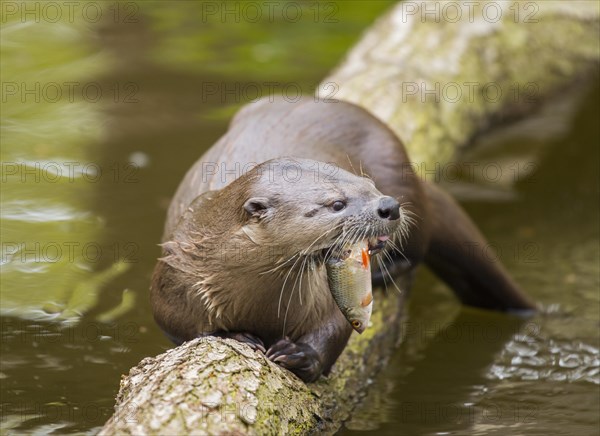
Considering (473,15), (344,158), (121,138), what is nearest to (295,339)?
(344,158)

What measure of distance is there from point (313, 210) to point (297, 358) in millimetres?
448

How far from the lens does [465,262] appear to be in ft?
13.6

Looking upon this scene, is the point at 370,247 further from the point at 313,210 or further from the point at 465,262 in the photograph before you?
the point at 465,262

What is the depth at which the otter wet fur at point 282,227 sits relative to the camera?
2895 mm

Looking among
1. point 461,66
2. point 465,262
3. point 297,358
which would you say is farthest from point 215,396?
point 461,66

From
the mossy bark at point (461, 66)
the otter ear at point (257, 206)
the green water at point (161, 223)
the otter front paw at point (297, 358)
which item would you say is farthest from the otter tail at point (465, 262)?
the otter ear at point (257, 206)

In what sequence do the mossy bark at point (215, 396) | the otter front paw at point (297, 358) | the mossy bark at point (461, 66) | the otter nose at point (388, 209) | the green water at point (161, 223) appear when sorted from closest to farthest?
1. the mossy bark at point (215, 396)
2. the otter nose at point (388, 209)
3. the otter front paw at point (297, 358)
4. the green water at point (161, 223)
5. the mossy bark at point (461, 66)

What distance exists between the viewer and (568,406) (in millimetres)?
3758

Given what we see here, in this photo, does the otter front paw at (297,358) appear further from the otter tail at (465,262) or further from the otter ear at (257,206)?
the otter tail at (465,262)

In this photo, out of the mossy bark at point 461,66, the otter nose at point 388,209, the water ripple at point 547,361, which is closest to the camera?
the otter nose at point 388,209

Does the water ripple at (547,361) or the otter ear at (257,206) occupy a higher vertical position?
the otter ear at (257,206)

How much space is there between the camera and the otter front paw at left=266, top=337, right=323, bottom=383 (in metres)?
3.04

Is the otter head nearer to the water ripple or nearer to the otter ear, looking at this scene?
the otter ear

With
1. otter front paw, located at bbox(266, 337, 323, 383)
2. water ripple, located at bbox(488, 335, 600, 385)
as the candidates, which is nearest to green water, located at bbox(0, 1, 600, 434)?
water ripple, located at bbox(488, 335, 600, 385)
